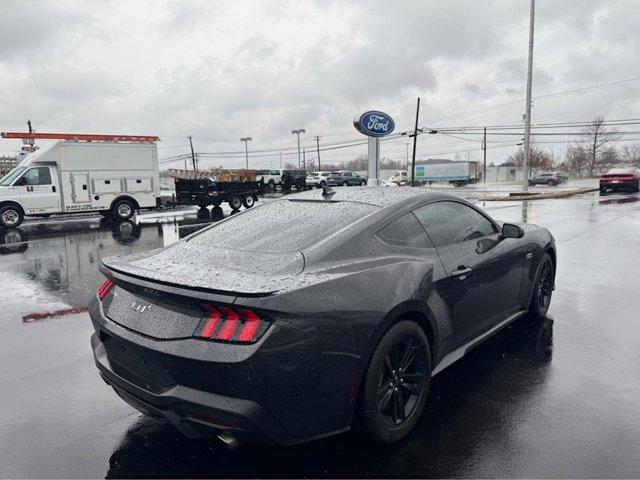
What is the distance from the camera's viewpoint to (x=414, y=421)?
3.01 meters

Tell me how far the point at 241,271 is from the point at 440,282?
4.49 feet

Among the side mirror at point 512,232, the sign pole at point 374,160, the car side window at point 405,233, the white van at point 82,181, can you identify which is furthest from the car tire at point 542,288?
the white van at point 82,181

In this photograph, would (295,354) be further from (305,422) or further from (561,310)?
(561,310)

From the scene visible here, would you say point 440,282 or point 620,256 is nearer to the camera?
point 440,282

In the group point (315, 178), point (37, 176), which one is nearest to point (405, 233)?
point (37, 176)

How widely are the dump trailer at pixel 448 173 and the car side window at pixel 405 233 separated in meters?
58.6

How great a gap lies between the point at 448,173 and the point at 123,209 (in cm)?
4916

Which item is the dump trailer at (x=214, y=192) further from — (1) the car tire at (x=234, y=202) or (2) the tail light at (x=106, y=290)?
(2) the tail light at (x=106, y=290)

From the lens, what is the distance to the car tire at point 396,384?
2.70 m

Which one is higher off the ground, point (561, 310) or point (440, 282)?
point (440, 282)

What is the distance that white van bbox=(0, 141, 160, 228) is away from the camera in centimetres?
1622

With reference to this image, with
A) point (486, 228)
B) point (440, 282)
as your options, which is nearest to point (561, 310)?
point (486, 228)

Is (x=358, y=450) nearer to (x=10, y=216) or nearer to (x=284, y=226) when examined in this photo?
(x=284, y=226)

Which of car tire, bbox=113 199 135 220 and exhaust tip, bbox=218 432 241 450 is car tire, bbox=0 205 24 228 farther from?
exhaust tip, bbox=218 432 241 450
